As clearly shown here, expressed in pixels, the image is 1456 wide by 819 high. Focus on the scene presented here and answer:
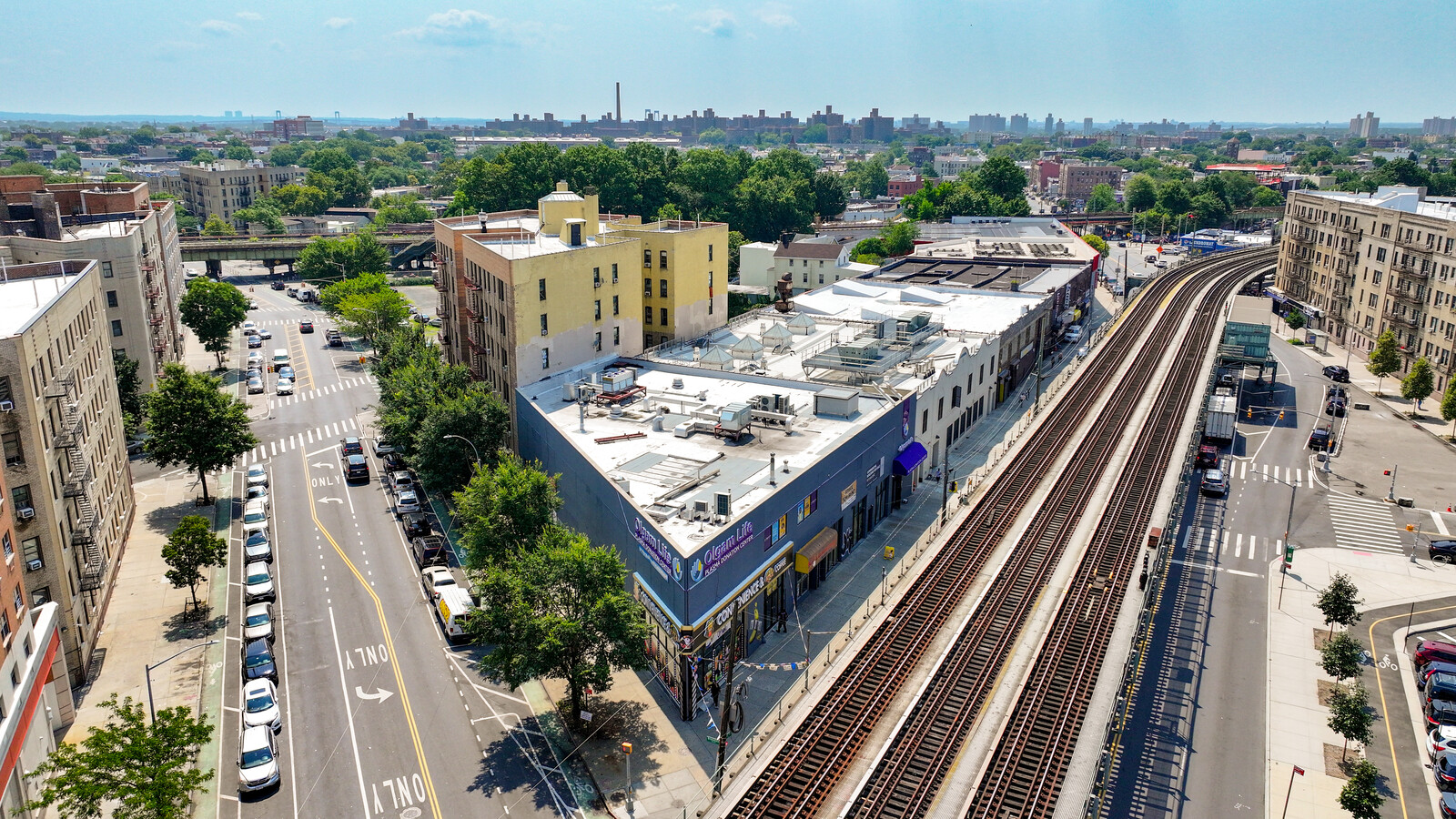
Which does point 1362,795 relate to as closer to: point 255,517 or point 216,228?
point 255,517

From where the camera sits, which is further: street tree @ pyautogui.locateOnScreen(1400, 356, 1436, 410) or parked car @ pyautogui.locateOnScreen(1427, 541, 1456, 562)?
street tree @ pyautogui.locateOnScreen(1400, 356, 1436, 410)

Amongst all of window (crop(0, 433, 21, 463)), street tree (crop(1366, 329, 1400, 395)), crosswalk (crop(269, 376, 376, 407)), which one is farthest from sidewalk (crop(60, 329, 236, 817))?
street tree (crop(1366, 329, 1400, 395))

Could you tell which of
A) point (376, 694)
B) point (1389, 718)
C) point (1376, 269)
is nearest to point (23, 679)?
point (376, 694)

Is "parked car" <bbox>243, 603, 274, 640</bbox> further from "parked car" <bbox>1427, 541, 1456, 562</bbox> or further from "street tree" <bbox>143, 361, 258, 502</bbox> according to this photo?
"parked car" <bbox>1427, 541, 1456, 562</bbox>

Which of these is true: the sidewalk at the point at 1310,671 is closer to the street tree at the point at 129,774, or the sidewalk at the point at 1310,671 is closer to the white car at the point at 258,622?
the street tree at the point at 129,774

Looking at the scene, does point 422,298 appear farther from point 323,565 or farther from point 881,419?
point 881,419

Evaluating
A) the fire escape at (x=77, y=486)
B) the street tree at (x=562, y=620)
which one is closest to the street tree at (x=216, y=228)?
the fire escape at (x=77, y=486)

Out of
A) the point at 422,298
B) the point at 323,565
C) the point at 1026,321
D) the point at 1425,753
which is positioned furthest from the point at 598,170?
the point at 1425,753
